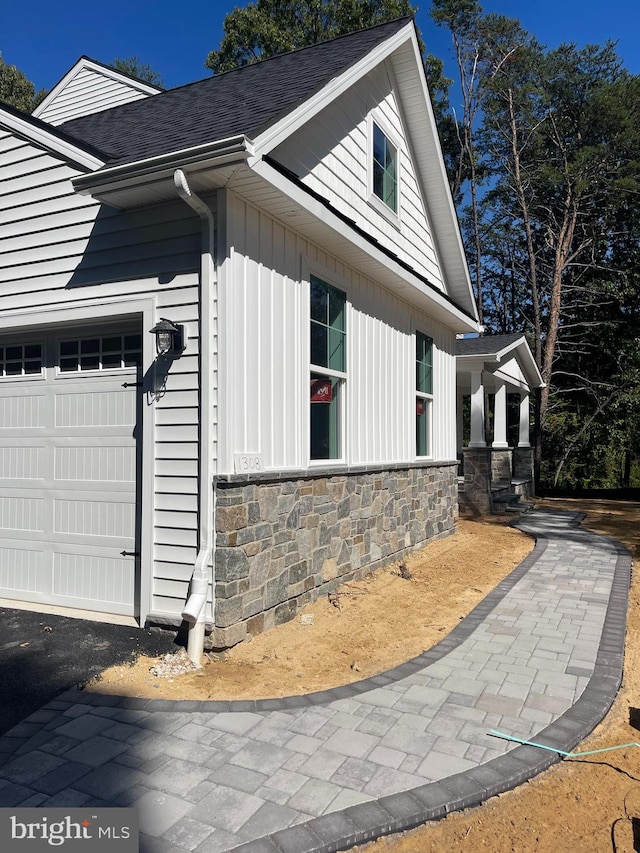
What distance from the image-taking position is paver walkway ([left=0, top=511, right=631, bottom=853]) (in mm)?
2742

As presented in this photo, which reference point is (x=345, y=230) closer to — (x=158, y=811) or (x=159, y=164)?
(x=159, y=164)

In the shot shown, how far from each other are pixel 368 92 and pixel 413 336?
3285 millimetres

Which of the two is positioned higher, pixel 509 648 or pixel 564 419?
pixel 564 419

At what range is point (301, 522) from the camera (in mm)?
5785

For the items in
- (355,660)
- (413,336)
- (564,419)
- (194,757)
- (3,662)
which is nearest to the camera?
(194,757)

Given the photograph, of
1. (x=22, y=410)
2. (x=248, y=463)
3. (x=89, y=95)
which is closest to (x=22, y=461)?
(x=22, y=410)

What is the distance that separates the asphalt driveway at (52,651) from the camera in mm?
3885

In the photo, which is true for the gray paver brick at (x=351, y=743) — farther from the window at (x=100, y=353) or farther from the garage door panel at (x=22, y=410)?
the garage door panel at (x=22, y=410)

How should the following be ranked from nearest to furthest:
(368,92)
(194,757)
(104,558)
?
(194,757) < (104,558) < (368,92)

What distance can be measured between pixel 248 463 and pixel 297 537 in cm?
113

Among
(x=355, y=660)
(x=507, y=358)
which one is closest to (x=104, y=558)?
(x=355, y=660)

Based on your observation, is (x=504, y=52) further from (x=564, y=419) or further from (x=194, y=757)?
(x=194, y=757)

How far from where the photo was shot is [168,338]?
4.79 m

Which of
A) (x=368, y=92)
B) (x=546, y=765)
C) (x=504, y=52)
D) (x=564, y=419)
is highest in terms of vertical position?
(x=504, y=52)
